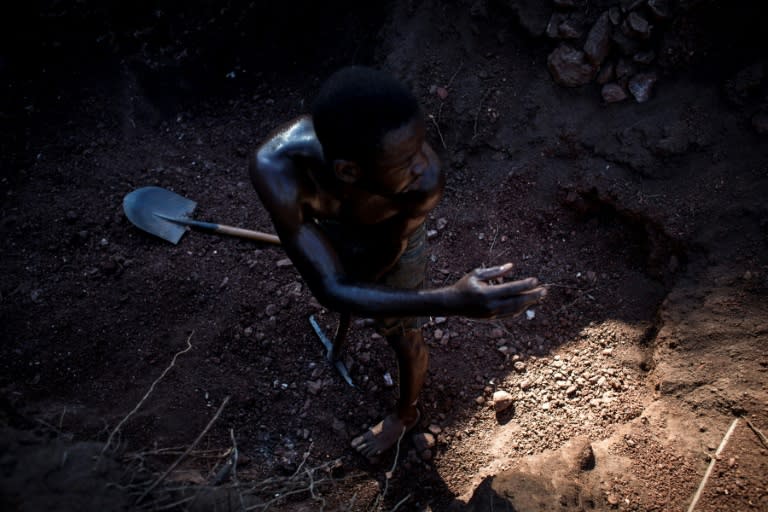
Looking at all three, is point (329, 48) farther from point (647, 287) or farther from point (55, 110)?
point (647, 287)

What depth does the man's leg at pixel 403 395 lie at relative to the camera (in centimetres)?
225

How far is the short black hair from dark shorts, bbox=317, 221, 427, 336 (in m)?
0.54

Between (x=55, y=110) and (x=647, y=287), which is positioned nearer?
(x=647, y=287)

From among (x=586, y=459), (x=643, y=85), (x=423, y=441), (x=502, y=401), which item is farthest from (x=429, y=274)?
(x=643, y=85)

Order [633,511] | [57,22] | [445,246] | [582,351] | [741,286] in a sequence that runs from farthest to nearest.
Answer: [57,22], [445,246], [582,351], [741,286], [633,511]

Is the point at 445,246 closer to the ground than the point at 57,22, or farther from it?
closer to the ground

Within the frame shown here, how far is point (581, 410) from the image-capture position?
2.60m

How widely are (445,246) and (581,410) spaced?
4.15ft

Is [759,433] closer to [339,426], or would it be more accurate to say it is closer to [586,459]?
[586,459]

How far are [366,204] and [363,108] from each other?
1.56ft

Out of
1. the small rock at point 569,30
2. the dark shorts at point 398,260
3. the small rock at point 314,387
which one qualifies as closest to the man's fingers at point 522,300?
the dark shorts at point 398,260

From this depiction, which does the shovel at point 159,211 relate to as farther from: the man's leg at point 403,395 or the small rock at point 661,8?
the small rock at point 661,8

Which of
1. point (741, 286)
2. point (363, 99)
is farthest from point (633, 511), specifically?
point (363, 99)

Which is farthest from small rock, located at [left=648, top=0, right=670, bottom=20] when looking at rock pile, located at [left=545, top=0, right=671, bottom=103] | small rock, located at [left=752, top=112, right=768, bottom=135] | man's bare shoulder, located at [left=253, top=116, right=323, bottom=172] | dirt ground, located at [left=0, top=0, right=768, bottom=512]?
man's bare shoulder, located at [left=253, top=116, right=323, bottom=172]
